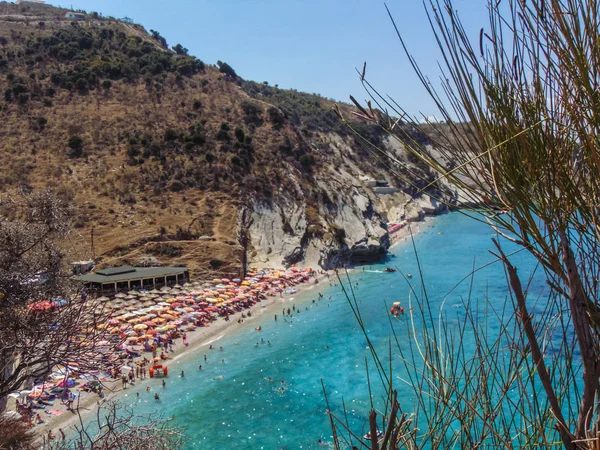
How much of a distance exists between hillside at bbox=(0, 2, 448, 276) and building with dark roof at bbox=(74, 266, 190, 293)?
191 cm

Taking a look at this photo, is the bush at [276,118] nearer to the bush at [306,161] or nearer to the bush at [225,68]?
the bush at [306,161]

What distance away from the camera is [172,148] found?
52.8 m

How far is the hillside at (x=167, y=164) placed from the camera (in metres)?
43.1

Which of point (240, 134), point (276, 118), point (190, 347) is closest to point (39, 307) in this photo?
point (190, 347)

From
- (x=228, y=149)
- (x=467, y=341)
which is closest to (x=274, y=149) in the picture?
(x=228, y=149)

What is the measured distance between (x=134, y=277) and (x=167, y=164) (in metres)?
18.1

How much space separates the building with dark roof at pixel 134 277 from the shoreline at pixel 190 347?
6.88m

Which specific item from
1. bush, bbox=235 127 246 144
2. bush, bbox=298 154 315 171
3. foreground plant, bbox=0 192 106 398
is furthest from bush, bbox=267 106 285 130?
foreground plant, bbox=0 192 106 398

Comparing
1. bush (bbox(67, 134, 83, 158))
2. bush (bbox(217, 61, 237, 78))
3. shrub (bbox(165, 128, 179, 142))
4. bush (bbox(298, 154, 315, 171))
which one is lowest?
bush (bbox(298, 154, 315, 171))

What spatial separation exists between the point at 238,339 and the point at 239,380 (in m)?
6.02

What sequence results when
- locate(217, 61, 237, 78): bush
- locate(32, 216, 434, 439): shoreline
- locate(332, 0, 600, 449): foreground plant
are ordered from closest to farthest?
locate(332, 0, 600, 449): foreground plant
locate(32, 216, 434, 439): shoreline
locate(217, 61, 237, 78): bush

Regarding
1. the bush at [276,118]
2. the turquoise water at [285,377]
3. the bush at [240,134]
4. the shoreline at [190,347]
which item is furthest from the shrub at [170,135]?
the turquoise water at [285,377]

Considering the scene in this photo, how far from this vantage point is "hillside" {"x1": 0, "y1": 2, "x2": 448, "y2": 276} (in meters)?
43.1

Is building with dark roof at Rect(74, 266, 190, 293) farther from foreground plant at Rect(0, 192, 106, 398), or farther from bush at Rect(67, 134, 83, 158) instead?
foreground plant at Rect(0, 192, 106, 398)
